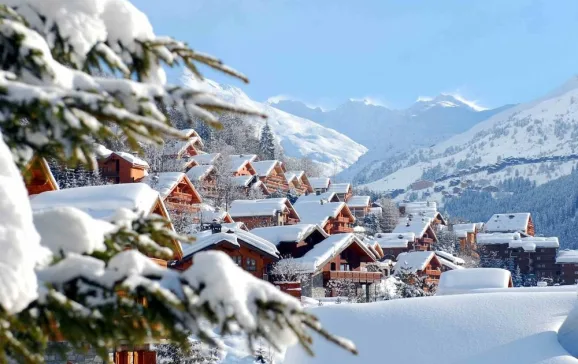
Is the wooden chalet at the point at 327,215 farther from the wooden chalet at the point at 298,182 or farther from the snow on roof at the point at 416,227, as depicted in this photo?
the wooden chalet at the point at 298,182

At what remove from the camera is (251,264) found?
3769 centimetres

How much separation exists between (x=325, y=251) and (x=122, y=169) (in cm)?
1386

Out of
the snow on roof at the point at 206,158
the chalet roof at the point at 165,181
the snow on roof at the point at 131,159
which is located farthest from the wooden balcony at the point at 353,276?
the snow on roof at the point at 206,158

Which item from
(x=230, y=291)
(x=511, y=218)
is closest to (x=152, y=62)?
(x=230, y=291)

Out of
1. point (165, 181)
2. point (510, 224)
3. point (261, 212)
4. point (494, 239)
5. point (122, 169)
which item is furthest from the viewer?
point (510, 224)

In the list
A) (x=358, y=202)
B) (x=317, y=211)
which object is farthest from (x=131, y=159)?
(x=358, y=202)

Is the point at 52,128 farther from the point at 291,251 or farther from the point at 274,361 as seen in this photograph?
the point at 291,251

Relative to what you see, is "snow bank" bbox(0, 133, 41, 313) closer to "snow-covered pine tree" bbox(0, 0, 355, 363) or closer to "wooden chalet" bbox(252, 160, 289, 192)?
"snow-covered pine tree" bbox(0, 0, 355, 363)

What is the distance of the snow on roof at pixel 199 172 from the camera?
6144cm

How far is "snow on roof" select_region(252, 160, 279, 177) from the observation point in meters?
75.0

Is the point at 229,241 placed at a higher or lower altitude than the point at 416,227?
higher

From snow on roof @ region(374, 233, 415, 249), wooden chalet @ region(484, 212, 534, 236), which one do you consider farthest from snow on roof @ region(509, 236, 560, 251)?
wooden chalet @ region(484, 212, 534, 236)

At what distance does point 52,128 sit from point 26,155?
0.97 ft

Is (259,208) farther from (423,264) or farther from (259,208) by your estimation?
(423,264)
